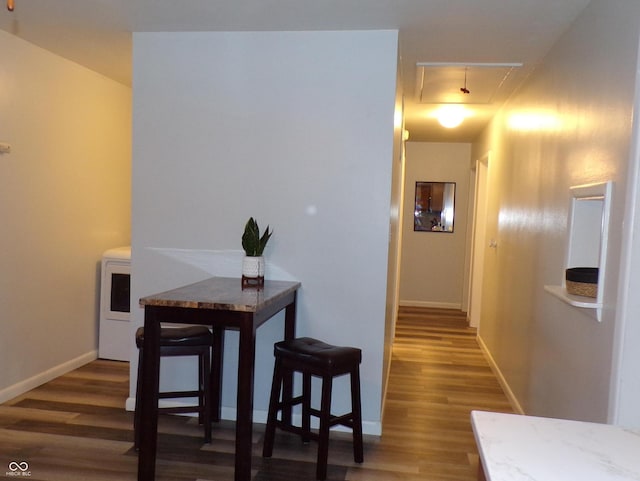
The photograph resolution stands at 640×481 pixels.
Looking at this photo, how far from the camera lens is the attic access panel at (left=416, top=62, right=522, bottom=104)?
11.9 ft

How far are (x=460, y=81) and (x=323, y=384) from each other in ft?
8.35

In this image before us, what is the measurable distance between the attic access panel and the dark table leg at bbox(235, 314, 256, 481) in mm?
2299

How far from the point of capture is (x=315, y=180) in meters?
3.10

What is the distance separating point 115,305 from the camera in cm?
423

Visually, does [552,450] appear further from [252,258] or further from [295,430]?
[252,258]

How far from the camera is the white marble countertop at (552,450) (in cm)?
95

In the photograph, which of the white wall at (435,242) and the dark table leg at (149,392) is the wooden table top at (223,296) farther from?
the white wall at (435,242)

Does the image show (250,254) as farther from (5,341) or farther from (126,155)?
(126,155)

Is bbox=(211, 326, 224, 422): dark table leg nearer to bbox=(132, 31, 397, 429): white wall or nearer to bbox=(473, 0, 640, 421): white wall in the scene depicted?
bbox=(132, 31, 397, 429): white wall

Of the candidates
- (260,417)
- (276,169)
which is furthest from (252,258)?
(260,417)

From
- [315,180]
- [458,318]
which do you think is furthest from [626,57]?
[458,318]

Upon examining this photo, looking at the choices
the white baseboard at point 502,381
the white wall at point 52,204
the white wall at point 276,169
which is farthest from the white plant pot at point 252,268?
the white baseboard at point 502,381

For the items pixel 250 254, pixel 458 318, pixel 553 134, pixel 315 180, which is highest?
pixel 553 134

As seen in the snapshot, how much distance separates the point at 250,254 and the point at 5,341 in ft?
5.72
